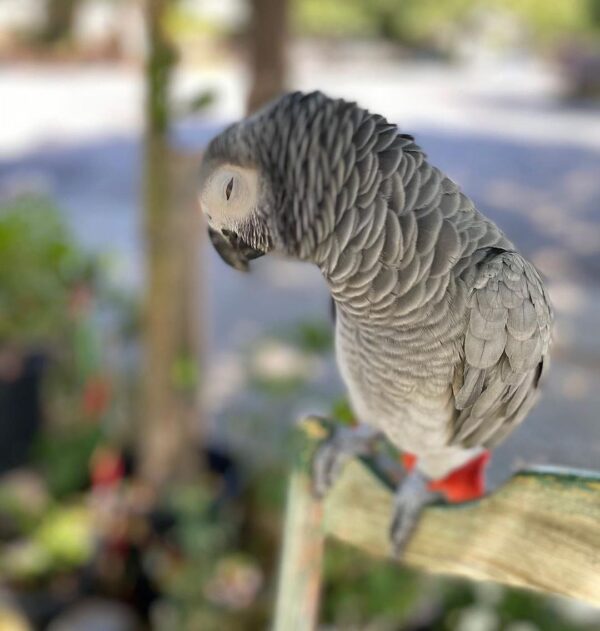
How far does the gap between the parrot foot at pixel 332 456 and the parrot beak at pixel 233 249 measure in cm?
15

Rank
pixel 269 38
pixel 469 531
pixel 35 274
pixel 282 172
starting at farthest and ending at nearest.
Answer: pixel 269 38
pixel 35 274
pixel 469 531
pixel 282 172

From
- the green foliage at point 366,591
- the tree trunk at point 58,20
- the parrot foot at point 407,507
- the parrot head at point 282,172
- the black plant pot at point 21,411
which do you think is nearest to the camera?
the parrot head at point 282,172

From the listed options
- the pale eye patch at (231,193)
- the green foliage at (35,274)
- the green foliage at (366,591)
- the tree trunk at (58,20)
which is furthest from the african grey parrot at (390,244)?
the tree trunk at (58,20)

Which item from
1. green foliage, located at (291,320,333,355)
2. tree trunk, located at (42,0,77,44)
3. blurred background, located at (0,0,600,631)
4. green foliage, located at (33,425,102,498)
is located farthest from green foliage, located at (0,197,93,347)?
tree trunk, located at (42,0,77,44)

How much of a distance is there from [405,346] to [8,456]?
122 centimetres

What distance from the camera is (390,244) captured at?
1.25 ft

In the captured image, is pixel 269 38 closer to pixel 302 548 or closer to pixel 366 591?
pixel 366 591

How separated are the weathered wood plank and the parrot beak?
0.18 m

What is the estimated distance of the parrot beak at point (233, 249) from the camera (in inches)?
15.6

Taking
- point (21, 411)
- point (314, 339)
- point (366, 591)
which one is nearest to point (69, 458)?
point (21, 411)

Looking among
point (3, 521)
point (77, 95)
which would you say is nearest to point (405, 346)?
point (3, 521)

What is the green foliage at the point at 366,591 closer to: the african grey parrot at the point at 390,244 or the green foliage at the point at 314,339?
the green foliage at the point at 314,339

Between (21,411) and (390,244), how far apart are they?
1235 millimetres

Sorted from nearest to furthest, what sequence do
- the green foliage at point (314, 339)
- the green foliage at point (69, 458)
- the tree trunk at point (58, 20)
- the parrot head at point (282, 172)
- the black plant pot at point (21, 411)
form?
the parrot head at point (282, 172)
the green foliage at point (314, 339)
the green foliage at point (69, 458)
the black plant pot at point (21, 411)
the tree trunk at point (58, 20)
